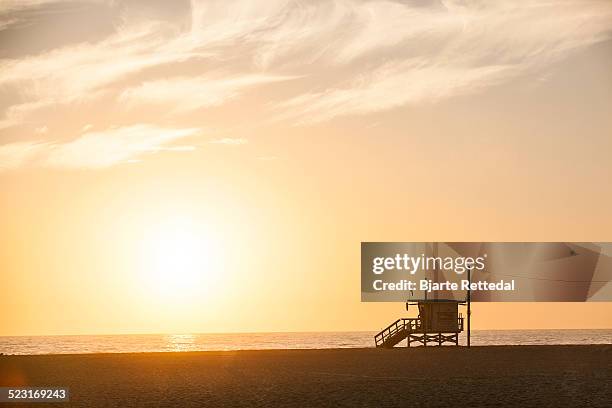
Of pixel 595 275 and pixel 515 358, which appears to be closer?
pixel 515 358

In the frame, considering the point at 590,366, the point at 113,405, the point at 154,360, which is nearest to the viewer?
the point at 113,405

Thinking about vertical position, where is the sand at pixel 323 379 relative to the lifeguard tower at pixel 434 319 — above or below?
below

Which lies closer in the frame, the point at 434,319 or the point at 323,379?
the point at 323,379

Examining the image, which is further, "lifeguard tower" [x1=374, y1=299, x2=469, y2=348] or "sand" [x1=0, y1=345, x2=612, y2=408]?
"lifeguard tower" [x1=374, y1=299, x2=469, y2=348]

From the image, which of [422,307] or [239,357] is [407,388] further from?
[422,307]

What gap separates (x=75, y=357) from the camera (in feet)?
145

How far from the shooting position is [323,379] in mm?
30312

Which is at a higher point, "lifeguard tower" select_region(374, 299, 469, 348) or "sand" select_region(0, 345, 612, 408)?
"lifeguard tower" select_region(374, 299, 469, 348)

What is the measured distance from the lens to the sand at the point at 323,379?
23875 millimetres

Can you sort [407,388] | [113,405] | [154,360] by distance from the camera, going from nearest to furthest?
[113,405] < [407,388] < [154,360]

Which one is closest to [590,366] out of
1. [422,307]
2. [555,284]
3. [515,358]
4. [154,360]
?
[515,358]

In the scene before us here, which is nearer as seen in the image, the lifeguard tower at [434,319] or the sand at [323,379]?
the sand at [323,379]

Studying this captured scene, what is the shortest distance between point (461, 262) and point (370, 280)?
8187 mm

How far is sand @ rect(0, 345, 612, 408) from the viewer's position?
23875 mm
